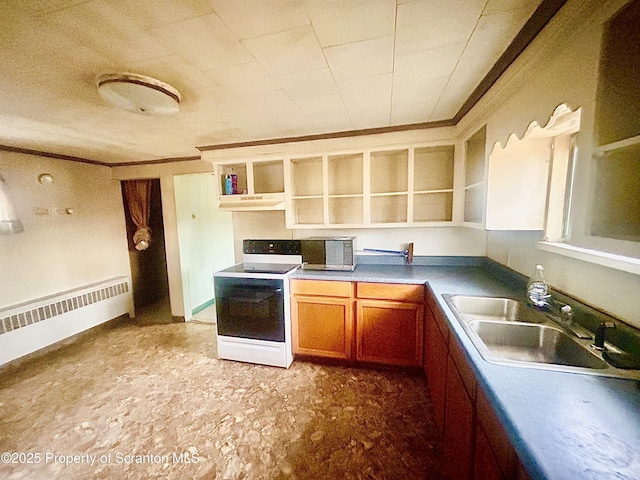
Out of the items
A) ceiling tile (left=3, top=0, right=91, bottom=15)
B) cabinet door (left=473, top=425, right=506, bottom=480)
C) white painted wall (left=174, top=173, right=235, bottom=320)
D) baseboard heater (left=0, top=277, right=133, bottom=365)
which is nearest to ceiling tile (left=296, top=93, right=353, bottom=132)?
ceiling tile (left=3, top=0, right=91, bottom=15)

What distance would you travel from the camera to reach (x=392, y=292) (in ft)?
7.07

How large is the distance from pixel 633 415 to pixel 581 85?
100cm

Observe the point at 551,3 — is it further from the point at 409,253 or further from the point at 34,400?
the point at 34,400

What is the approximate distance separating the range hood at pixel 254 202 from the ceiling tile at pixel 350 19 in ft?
5.29

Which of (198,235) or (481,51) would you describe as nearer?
(481,51)

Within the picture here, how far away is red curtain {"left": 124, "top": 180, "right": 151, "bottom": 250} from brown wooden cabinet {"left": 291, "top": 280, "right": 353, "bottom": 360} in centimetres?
284

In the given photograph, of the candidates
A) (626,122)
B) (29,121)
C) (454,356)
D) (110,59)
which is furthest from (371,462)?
(29,121)

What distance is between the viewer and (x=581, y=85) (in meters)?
0.85

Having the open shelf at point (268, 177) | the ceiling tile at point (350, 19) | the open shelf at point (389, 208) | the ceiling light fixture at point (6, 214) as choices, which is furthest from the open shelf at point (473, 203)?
the ceiling light fixture at point (6, 214)

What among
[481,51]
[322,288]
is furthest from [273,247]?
[481,51]

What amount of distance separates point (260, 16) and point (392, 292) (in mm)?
1944

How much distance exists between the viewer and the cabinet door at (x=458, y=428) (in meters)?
1.01

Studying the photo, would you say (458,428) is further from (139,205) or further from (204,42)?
(139,205)

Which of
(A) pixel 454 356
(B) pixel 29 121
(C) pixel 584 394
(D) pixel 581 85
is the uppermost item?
(B) pixel 29 121
